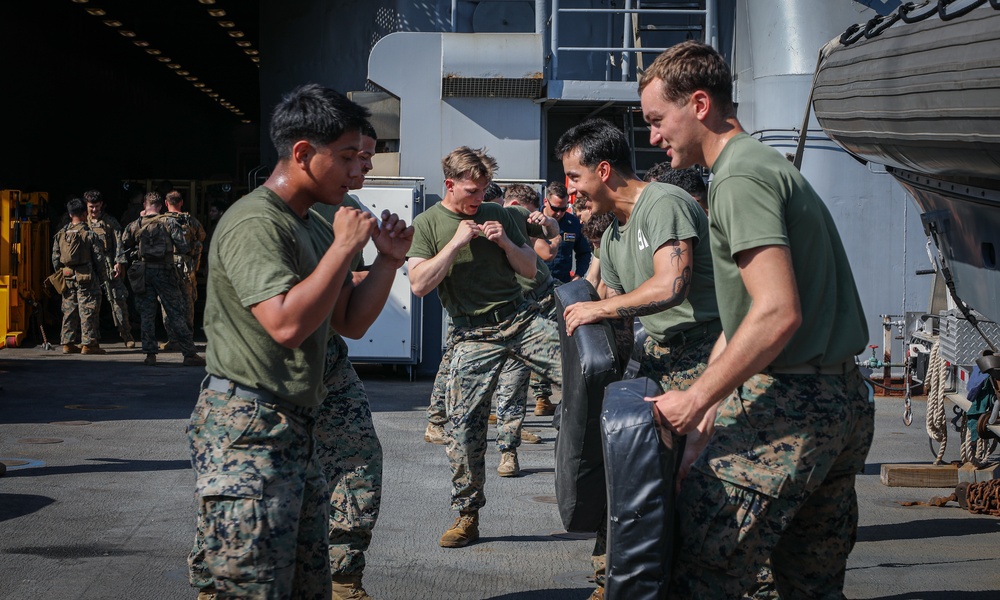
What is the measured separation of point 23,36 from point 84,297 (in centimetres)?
1021

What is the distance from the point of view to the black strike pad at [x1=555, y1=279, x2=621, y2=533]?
382 centimetres

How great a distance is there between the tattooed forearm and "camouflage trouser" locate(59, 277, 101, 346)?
12502mm

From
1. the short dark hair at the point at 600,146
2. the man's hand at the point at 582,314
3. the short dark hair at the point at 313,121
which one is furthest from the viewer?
the short dark hair at the point at 600,146

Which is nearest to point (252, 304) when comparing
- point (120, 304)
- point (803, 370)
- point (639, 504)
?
point (639, 504)

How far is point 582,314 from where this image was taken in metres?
3.98

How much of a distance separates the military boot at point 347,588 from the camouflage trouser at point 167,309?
395 inches

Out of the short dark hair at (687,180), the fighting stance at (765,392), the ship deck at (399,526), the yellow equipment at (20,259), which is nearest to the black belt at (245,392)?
the fighting stance at (765,392)

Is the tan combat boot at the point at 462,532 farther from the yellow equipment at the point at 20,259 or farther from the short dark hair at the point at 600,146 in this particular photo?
the yellow equipment at the point at 20,259

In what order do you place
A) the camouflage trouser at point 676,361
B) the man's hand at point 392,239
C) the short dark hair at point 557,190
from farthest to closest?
1. the short dark hair at point 557,190
2. the camouflage trouser at point 676,361
3. the man's hand at point 392,239

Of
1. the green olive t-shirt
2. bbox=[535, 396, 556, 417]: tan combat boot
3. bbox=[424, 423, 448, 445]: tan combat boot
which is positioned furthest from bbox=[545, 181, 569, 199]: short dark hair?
the green olive t-shirt

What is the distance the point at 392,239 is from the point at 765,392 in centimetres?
119

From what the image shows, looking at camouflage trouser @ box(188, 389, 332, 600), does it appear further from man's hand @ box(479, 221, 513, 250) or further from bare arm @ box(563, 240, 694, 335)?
man's hand @ box(479, 221, 513, 250)

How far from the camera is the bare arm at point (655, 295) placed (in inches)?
156

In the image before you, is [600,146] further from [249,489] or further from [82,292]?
[82,292]
